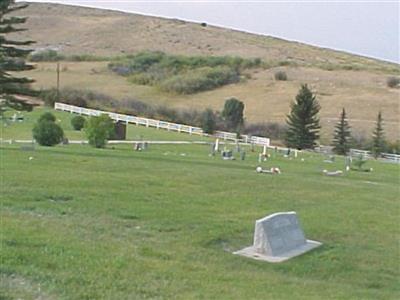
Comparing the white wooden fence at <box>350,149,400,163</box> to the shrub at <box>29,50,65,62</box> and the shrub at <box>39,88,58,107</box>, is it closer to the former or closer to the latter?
the shrub at <box>39,88,58,107</box>

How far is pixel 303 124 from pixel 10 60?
24.8m

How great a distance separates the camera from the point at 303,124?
5319cm

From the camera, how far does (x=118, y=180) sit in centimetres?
1789

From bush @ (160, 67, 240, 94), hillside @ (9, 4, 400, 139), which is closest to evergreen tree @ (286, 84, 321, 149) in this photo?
hillside @ (9, 4, 400, 139)

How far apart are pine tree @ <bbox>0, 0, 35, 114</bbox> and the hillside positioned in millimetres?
33430

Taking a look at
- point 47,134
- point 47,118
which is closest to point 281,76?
point 47,118

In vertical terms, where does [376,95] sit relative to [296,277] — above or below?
above

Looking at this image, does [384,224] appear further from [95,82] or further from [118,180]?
[95,82]

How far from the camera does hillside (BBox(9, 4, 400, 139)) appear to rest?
7444 cm

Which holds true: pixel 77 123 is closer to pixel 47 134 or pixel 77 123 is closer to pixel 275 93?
pixel 47 134

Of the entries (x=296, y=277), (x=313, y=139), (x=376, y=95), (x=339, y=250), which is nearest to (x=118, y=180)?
(x=339, y=250)

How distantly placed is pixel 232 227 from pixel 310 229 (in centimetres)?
147

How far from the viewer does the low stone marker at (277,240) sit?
1120 cm

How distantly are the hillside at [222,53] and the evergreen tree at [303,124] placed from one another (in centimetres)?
760
